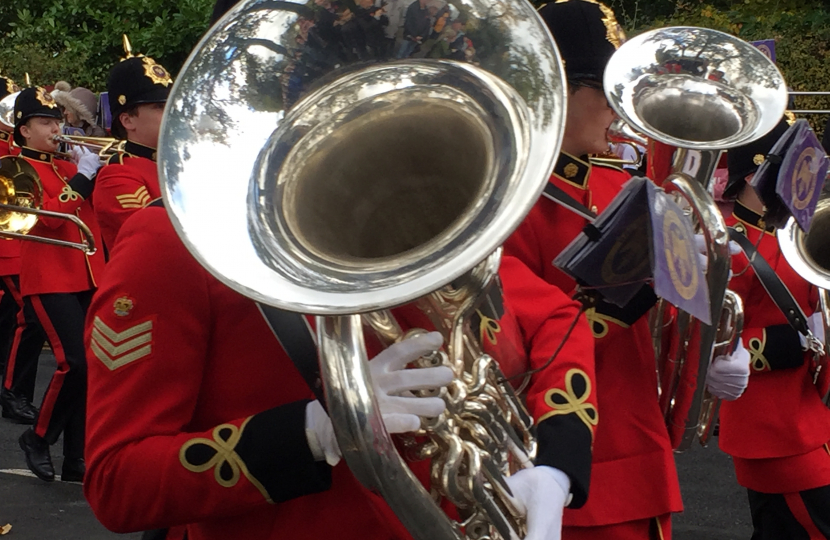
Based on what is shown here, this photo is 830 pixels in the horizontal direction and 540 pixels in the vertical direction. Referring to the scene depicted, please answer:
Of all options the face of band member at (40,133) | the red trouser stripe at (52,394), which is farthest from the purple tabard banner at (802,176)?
the face of band member at (40,133)

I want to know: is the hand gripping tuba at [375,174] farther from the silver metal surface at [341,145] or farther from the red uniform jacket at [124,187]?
the red uniform jacket at [124,187]

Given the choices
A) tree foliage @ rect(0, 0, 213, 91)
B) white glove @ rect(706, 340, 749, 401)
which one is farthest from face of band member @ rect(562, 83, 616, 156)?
tree foliage @ rect(0, 0, 213, 91)

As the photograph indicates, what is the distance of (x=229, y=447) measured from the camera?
5.21 ft

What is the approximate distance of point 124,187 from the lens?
4.24m

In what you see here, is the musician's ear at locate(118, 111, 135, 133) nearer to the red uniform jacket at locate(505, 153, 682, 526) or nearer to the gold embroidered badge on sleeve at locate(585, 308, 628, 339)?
the red uniform jacket at locate(505, 153, 682, 526)

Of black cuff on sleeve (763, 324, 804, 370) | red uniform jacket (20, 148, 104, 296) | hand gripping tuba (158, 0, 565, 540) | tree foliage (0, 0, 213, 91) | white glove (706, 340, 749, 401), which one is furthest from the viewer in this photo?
tree foliage (0, 0, 213, 91)

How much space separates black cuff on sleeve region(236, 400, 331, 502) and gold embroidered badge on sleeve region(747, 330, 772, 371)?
2.14 meters

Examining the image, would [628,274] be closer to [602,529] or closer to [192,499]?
[602,529]

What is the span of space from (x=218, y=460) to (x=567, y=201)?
1.18m

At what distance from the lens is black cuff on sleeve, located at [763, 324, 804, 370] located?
3.33 metres

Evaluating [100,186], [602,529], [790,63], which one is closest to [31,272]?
[100,186]

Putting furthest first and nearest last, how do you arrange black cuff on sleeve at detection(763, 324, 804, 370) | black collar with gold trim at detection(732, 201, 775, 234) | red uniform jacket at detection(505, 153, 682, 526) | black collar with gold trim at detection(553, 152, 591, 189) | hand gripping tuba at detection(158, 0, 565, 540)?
black collar with gold trim at detection(732, 201, 775, 234)
black cuff on sleeve at detection(763, 324, 804, 370)
black collar with gold trim at detection(553, 152, 591, 189)
red uniform jacket at detection(505, 153, 682, 526)
hand gripping tuba at detection(158, 0, 565, 540)

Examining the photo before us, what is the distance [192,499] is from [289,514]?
7.0 inches

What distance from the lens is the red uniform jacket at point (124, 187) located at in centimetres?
415
